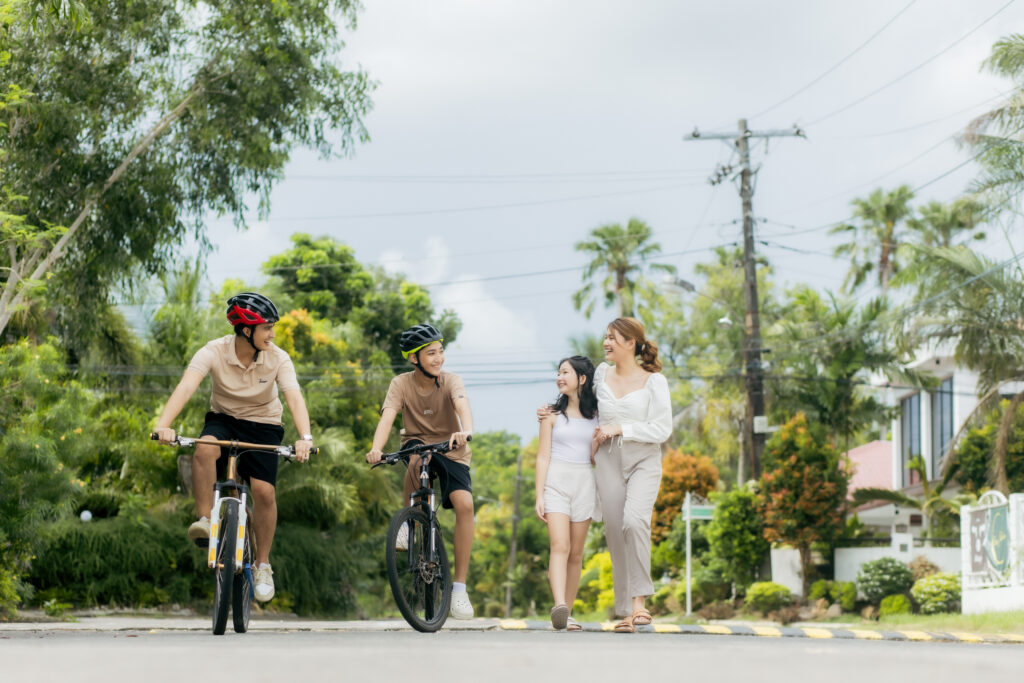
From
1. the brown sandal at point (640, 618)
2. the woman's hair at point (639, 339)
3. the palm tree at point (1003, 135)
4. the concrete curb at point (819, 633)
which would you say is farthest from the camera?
the palm tree at point (1003, 135)

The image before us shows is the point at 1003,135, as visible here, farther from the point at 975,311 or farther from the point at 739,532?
the point at 739,532

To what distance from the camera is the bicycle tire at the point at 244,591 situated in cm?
782

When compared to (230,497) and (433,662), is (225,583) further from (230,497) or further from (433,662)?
(433,662)

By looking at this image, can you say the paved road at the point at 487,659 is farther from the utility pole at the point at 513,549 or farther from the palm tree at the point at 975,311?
the utility pole at the point at 513,549

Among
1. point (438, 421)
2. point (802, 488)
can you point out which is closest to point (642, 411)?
point (438, 421)

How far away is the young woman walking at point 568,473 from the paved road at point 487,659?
1.76 m

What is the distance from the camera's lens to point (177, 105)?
17719 mm

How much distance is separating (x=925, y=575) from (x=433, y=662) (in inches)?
937

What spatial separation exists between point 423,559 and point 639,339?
2.30 m

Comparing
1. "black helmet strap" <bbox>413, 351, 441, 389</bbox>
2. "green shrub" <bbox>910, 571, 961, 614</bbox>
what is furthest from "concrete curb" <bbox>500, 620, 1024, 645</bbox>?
"green shrub" <bbox>910, 571, 961, 614</bbox>

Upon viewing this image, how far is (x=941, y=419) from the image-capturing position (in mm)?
37188

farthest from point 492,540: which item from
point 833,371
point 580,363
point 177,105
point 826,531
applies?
point 580,363

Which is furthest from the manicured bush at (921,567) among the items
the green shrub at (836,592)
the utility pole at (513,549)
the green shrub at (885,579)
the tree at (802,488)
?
the utility pole at (513,549)

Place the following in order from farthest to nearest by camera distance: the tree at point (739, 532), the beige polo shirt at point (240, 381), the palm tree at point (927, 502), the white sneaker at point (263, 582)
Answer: the tree at point (739, 532)
the palm tree at point (927, 502)
the beige polo shirt at point (240, 381)
the white sneaker at point (263, 582)
